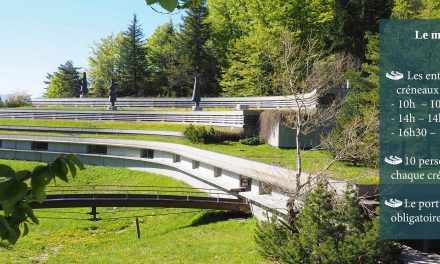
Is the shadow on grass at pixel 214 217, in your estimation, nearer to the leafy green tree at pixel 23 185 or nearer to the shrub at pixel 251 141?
the shrub at pixel 251 141

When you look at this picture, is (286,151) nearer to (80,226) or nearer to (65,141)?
(80,226)

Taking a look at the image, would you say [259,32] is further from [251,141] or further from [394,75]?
[394,75]

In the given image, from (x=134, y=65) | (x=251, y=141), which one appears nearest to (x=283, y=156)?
(x=251, y=141)

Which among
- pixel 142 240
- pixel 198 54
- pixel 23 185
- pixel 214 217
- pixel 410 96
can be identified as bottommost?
pixel 142 240

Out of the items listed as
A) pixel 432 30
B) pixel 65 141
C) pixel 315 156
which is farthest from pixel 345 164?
pixel 65 141

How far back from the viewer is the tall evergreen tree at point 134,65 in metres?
58.7

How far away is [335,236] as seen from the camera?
13.0 meters

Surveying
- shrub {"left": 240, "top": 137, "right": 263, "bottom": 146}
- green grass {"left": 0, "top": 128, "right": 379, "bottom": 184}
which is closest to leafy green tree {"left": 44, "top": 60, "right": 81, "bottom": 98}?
green grass {"left": 0, "top": 128, "right": 379, "bottom": 184}

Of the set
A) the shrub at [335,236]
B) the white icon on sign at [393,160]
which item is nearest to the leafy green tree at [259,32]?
the white icon on sign at [393,160]

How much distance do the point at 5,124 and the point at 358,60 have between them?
36.9 m

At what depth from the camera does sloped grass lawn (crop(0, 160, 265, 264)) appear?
17.2 m

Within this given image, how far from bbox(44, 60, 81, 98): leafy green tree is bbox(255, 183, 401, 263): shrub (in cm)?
6657

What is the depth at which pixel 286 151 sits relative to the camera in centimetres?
2764

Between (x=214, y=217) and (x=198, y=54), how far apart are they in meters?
33.5
